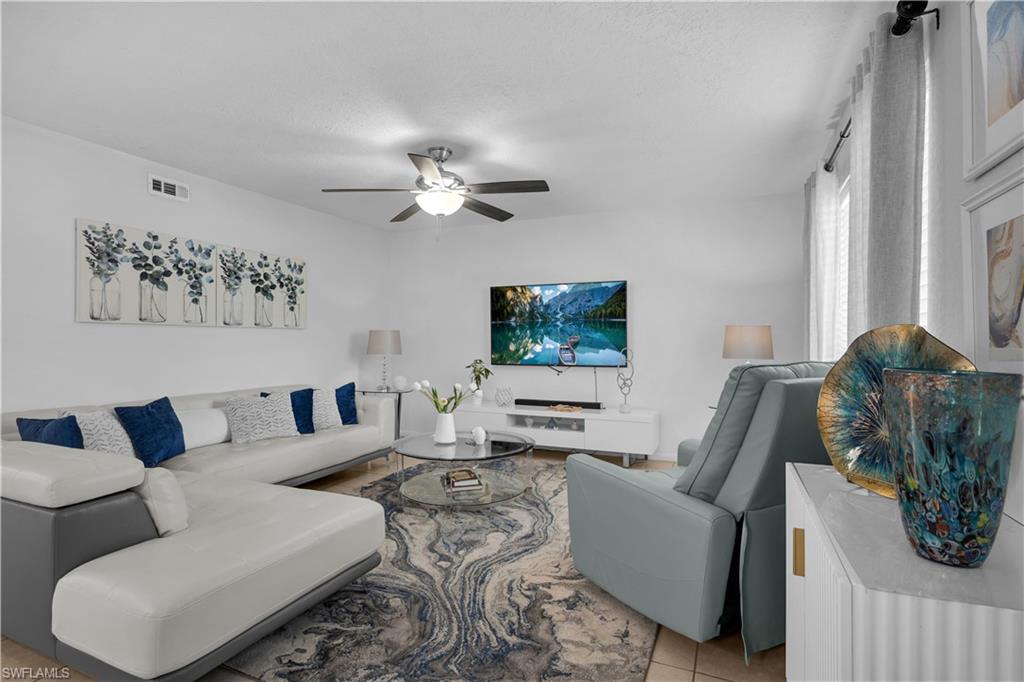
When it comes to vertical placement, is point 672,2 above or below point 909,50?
above

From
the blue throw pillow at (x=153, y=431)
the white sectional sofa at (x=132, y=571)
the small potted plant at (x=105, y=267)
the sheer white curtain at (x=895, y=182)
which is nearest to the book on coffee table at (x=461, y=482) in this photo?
→ the white sectional sofa at (x=132, y=571)

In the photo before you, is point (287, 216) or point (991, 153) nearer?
point (991, 153)

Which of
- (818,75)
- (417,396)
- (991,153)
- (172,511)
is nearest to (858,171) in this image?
(818,75)

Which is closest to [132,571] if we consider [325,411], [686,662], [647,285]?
[686,662]

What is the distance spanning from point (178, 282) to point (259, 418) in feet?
4.08

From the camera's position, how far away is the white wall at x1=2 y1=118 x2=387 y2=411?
3.11 m

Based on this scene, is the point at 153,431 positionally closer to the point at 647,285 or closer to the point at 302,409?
the point at 302,409

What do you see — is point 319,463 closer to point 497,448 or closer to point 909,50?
point 497,448

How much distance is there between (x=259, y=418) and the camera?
3.85 meters

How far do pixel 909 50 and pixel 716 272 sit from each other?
3.14m

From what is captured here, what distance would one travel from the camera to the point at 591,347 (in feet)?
17.5

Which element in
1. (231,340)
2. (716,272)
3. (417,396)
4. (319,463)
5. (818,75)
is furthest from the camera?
(417,396)

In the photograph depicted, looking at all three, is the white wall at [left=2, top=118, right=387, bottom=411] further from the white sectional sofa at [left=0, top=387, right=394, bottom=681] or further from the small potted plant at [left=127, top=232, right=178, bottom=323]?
the white sectional sofa at [left=0, top=387, right=394, bottom=681]

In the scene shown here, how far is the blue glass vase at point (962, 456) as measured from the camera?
87 centimetres
